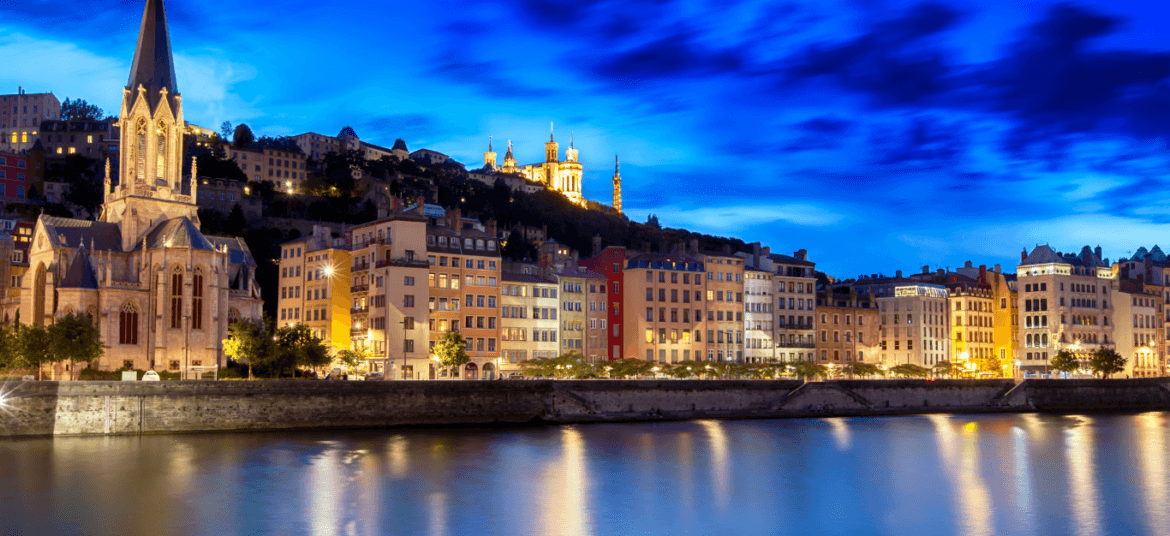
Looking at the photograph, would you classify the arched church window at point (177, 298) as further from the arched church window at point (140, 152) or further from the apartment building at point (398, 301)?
the apartment building at point (398, 301)

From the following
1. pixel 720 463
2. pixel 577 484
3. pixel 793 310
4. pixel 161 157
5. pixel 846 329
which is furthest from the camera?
pixel 846 329

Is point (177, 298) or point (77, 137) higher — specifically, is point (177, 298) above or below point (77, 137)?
below

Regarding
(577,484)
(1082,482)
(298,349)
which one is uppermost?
(298,349)

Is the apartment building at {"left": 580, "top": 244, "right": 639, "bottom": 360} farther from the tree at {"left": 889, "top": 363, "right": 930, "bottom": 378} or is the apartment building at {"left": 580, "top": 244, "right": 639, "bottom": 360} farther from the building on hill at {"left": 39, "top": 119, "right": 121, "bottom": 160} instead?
the building on hill at {"left": 39, "top": 119, "right": 121, "bottom": 160}

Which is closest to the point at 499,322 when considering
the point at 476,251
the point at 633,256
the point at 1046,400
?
the point at 476,251

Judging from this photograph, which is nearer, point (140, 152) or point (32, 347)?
point (32, 347)

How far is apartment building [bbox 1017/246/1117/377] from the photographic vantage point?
380ft

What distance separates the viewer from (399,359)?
83625mm

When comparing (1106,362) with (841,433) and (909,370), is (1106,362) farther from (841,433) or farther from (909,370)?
(841,433)

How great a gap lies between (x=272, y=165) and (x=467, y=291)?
91.5 meters

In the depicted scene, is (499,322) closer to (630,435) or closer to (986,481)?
(630,435)

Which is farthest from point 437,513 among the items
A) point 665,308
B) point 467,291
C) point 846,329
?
point 846,329

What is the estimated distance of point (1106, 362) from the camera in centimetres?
10850

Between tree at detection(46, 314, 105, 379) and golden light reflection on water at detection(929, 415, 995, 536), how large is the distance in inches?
1931
